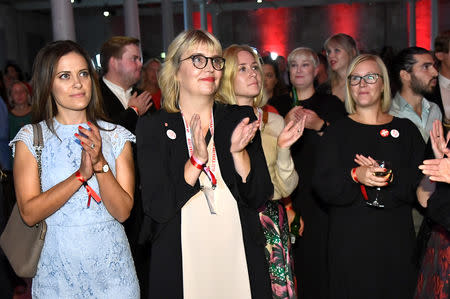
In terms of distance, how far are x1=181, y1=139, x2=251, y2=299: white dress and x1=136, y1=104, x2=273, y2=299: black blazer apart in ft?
0.11

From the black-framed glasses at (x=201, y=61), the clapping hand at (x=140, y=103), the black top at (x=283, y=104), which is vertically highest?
the black-framed glasses at (x=201, y=61)

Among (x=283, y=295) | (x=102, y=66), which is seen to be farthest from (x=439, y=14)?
(x=283, y=295)

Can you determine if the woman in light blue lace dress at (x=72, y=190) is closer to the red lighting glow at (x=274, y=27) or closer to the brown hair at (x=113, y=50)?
the brown hair at (x=113, y=50)

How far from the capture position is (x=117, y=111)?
473 centimetres

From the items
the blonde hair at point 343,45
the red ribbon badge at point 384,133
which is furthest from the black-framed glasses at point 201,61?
the blonde hair at point 343,45

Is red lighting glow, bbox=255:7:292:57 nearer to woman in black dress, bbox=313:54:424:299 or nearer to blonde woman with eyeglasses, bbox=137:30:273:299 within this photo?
woman in black dress, bbox=313:54:424:299

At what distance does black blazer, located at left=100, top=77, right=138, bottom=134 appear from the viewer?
437 centimetres

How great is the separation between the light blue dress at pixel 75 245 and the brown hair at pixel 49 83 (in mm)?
100

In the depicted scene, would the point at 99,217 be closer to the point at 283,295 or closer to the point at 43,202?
the point at 43,202

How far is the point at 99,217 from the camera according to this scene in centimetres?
263

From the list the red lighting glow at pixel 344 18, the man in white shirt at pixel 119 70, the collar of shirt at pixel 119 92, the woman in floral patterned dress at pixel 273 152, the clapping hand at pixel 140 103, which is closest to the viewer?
the woman in floral patterned dress at pixel 273 152

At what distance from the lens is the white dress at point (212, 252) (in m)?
2.64

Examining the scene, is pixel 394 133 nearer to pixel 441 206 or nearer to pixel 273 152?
pixel 273 152

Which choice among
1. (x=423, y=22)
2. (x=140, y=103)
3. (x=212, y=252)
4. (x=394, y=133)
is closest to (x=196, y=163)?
(x=212, y=252)
